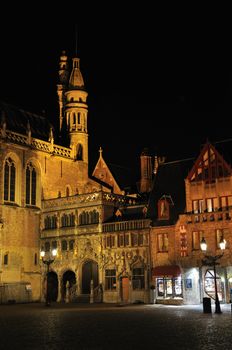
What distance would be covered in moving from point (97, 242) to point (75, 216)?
4.20 meters

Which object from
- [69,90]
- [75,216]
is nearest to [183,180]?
[75,216]

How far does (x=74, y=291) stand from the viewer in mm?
51375

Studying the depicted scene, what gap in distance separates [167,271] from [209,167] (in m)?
10.1

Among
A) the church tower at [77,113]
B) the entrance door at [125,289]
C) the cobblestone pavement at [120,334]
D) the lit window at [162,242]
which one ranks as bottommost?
the cobblestone pavement at [120,334]

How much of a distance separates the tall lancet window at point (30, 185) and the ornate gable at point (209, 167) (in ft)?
63.7

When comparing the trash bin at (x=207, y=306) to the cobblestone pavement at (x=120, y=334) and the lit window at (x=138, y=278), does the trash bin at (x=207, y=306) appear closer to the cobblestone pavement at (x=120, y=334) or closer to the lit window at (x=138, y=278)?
the cobblestone pavement at (x=120, y=334)

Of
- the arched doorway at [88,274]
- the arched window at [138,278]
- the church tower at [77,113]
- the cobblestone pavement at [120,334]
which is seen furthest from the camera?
the church tower at [77,113]

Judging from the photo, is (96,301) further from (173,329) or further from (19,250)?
(173,329)

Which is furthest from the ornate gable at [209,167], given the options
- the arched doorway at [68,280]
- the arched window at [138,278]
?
the arched doorway at [68,280]

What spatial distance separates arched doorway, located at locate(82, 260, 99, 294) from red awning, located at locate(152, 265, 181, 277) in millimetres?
7662

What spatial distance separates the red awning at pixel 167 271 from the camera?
43938mm

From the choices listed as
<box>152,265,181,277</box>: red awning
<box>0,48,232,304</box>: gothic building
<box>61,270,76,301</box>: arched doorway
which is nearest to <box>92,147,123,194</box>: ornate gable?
<box>0,48,232,304</box>: gothic building

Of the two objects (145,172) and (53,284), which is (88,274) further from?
(145,172)

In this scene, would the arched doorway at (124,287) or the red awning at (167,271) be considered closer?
the red awning at (167,271)
